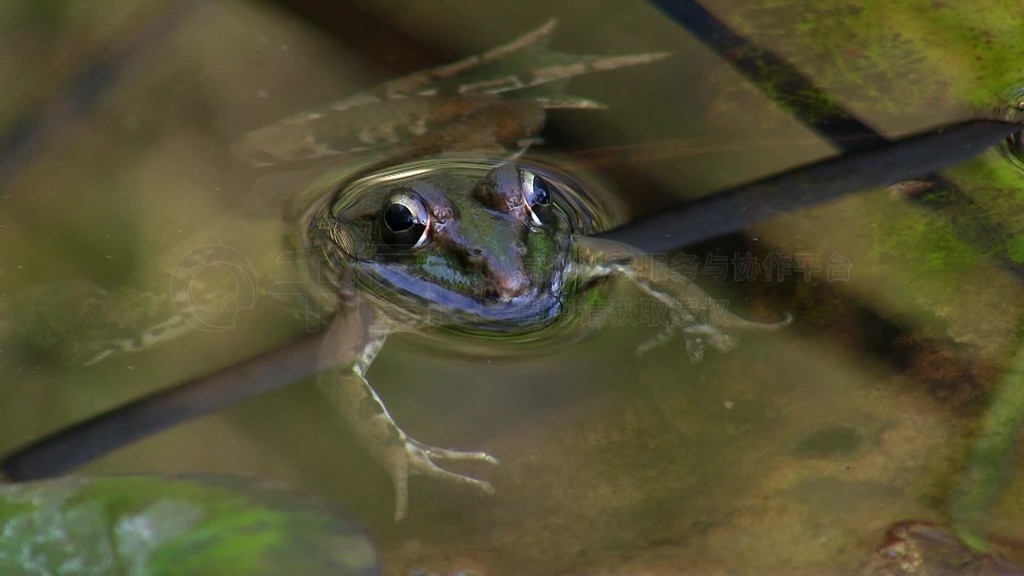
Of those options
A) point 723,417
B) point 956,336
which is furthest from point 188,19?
point 956,336

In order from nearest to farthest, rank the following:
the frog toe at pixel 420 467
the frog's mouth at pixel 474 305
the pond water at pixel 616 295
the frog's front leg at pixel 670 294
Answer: the pond water at pixel 616 295 → the frog toe at pixel 420 467 → the frog's front leg at pixel 670 294 → the frog's mouth at pixel 474 305

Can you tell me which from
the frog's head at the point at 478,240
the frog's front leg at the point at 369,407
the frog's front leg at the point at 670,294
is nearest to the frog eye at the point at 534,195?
the frog's head at the point at 478,240

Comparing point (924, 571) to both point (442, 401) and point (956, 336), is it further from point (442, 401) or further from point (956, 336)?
point (442, 401)

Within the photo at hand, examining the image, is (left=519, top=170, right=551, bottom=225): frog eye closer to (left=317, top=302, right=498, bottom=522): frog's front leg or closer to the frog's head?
the frog's head

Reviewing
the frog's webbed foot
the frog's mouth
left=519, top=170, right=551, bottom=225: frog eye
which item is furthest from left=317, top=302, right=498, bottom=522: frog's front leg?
left=519, top=170, right=551, bottom=225: frog eye

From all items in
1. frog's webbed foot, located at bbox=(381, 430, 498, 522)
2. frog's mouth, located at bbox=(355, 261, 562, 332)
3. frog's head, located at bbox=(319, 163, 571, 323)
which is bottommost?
frog's webbed foot, located at bbox=(381, 430, 498, 522)

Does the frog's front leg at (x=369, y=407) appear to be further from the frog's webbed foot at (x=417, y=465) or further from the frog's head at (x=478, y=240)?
the frog's head at (x=478, y=240)

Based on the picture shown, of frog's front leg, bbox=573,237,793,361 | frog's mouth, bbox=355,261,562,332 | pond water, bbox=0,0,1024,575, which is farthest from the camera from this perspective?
frog's mouth, bbox=355,261,562,332
